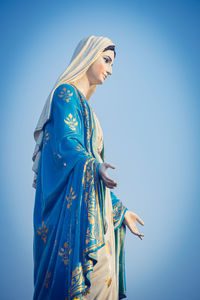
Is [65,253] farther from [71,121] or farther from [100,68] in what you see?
[100,68]

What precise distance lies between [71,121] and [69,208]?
554 mm

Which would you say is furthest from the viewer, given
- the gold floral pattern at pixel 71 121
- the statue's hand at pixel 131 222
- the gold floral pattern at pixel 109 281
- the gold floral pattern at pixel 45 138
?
the statue's hand at pixel 131 222

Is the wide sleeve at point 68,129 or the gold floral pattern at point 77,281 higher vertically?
the wide sleeve at point 68,129

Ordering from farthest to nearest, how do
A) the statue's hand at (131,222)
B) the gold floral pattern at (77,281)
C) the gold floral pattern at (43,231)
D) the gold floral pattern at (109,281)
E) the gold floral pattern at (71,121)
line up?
1. the statue's hand at (131,222)
2. the gold floral pattern at (71,121)
3. the gold floral pattern at (43,231)
4. the gold floral pattern at (109,281)
5. the gold floral pattern at (77,281)

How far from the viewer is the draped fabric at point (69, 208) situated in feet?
8.76

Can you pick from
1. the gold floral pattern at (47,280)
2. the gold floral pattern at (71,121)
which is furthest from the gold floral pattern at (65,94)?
the gold floral pattern at (47,280)

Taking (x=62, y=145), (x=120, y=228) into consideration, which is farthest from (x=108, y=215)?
(x=62, y=145)

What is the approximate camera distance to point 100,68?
348 cm

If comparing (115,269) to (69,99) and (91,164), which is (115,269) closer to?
(91,164)

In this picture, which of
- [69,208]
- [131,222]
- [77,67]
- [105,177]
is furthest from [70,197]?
[77,67]

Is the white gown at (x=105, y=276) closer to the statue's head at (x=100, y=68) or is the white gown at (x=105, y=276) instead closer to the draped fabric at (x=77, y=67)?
the draped fabric at (x=77, y=67)

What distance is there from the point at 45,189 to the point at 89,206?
36 centimetres

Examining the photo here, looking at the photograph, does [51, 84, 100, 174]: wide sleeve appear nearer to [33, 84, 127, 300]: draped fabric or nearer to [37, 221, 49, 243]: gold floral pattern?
[33, 84, 127, 300]: draped fabric

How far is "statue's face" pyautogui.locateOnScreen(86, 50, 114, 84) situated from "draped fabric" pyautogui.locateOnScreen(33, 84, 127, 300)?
209mm
